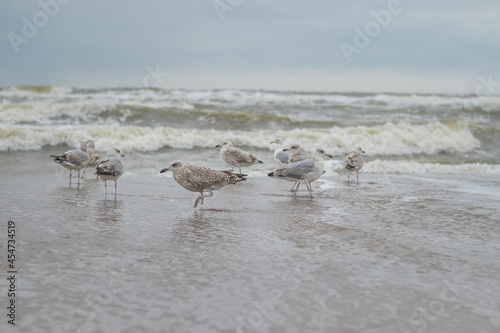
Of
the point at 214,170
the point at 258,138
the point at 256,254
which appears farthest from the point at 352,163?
the point at 258,138

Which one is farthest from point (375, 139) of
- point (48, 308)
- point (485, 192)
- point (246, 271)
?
point (48, 308)

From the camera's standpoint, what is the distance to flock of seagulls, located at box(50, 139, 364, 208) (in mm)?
7234

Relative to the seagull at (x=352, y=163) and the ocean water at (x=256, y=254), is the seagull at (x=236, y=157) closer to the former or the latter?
the ocean water at (x=256, y=254)

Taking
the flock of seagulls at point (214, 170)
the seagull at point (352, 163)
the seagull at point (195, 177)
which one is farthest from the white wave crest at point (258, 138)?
the seagull at point (195, 177)

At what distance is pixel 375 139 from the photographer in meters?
17.5

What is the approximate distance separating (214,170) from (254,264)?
3.55 metres

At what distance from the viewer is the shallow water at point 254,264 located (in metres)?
3.07

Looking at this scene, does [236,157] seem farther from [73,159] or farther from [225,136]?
[225,136]

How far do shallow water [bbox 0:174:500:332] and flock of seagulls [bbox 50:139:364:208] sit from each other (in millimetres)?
363

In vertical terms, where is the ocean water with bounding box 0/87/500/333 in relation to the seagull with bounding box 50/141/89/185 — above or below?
below

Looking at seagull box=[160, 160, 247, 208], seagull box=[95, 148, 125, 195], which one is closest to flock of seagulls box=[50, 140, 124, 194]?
seagull box=[95, 148, 125, 195]

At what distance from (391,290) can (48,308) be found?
2243mm

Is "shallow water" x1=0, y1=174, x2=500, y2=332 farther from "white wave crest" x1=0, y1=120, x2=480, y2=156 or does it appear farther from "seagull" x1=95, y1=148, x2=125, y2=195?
"white wave crest" x1=0, y1=120, x2=480, y2=156

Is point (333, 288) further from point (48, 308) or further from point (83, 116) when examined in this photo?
point (83, 116)
